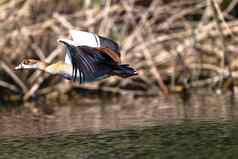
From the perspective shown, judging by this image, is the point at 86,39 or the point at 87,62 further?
the point at 86,39

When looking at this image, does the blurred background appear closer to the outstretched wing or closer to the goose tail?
the goose tail

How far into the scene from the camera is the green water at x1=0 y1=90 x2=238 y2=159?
20.8 feet

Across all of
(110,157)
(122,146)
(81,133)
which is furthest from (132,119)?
(110,157)

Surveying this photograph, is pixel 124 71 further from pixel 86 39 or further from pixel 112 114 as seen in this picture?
pixel 112 114

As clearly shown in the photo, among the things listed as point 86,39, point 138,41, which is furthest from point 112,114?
point 138,41

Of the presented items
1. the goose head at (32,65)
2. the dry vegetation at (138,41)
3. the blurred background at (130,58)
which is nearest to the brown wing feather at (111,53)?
the goose head at (32,65)

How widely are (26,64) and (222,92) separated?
167 inches

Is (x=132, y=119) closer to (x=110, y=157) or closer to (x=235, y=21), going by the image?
(x=110, y=157)

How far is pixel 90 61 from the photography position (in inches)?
277

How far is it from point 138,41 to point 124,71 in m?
5.15

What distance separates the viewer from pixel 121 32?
12.8m

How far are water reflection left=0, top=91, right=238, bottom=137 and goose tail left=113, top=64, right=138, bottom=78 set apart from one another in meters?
0.73

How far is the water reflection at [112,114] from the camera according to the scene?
813 cm

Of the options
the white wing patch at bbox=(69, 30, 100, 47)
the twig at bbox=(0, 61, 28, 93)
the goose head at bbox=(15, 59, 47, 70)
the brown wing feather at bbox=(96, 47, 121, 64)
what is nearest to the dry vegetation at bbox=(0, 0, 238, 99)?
the twig at bbox=(0, 61, 28, 93)
